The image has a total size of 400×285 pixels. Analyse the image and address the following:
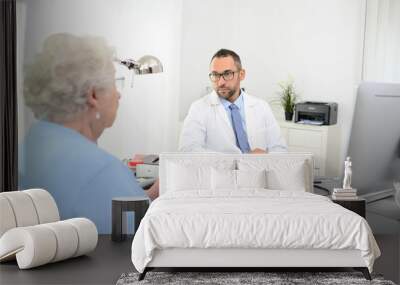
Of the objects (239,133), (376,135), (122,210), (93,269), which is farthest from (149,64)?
(376,135)

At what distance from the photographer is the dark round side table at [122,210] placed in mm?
7393

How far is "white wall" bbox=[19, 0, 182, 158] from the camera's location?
7926mm

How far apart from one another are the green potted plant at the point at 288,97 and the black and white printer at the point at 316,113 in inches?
2.6

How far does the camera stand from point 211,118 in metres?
7.87

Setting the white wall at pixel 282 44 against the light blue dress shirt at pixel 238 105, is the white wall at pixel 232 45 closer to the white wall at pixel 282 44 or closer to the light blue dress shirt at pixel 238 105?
the white wall at pixel 282 44

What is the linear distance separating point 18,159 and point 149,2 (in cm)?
218

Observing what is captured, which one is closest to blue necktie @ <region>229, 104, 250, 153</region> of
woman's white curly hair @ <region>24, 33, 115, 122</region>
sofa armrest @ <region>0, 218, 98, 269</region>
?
woman's white curly hair @ <region>24, 33, 115, 122</region>

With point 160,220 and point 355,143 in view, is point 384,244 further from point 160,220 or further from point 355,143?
point 160,220

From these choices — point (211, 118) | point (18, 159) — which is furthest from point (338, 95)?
point (18, 159)

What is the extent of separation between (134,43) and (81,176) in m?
1.48

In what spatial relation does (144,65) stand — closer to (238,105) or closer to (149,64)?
(149,64)

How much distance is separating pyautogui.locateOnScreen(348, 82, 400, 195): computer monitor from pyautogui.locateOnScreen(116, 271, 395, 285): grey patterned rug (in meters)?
0.81

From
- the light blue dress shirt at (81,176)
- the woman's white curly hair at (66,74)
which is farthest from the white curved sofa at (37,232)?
the woman's white curly hair at (66,74)

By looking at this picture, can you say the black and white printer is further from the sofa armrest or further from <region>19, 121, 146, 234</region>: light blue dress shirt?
the sofa armrest
